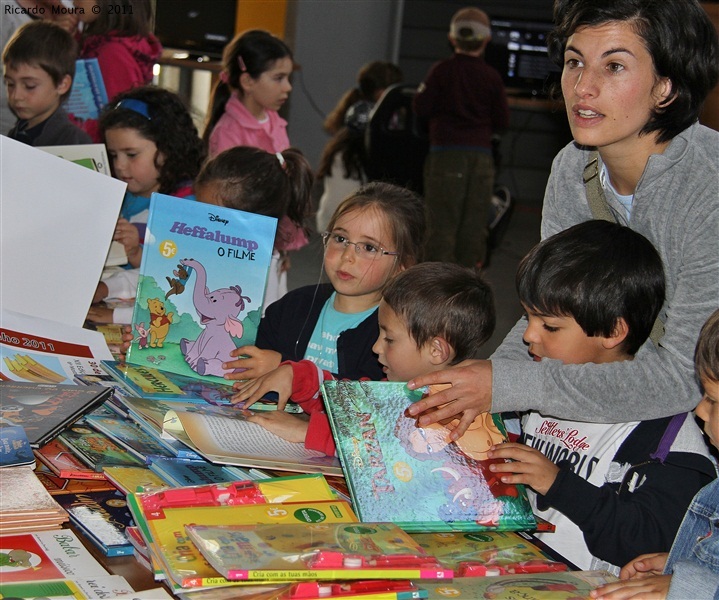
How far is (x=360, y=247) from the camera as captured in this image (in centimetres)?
187

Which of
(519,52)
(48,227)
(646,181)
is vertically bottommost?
(48,227)

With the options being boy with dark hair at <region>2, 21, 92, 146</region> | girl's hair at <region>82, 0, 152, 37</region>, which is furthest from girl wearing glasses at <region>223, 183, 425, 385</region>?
girl's hair at <region>82, 0, 152, 37</region>

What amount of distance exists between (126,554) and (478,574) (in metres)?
0.42

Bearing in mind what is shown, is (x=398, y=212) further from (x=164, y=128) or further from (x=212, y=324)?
Result: (x=164, y=128)

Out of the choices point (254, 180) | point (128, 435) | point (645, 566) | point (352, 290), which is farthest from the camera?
point (254, 180)

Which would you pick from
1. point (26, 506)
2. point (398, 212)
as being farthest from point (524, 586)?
point (398, 212)

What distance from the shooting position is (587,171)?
1512mm

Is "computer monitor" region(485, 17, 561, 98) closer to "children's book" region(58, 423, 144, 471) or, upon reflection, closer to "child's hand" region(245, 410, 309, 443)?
"child's hand" region(245, 410, 309, 443)

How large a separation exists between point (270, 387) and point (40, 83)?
1740mm

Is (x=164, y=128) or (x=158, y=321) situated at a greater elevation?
(x=164, y=128)

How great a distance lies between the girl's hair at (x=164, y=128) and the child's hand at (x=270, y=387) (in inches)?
42.4

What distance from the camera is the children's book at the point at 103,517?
3.57 feet

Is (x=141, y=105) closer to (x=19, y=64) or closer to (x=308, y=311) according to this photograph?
(x=19, y=64)

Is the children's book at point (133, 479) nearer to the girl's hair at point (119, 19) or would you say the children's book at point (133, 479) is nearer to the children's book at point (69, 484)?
the children's book at point (69, 484)
